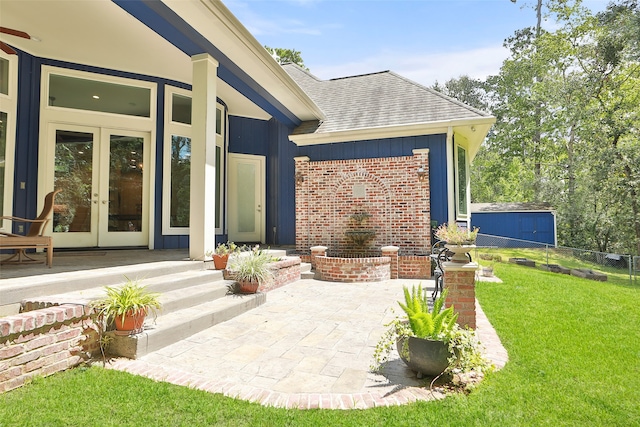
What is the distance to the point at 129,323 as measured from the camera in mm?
2766

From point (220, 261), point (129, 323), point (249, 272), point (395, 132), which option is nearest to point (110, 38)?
point (220, 261)

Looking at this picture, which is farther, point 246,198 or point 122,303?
point 246,198

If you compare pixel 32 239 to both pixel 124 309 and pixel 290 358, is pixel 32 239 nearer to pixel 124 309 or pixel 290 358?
pixel 124 309

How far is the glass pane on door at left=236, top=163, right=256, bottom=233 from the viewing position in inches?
356

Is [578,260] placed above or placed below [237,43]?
below

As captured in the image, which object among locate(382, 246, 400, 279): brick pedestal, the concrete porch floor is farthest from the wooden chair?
locate(382, 246, 400, 279): brick pedestal

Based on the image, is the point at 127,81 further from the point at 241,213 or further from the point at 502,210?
the point at 502,210

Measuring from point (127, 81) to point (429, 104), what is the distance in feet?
21.5

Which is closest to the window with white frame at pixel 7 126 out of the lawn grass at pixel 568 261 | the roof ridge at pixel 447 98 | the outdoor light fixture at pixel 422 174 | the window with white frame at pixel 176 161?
the window with white frame at pixel 176 161

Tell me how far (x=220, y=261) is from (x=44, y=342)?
2537mm

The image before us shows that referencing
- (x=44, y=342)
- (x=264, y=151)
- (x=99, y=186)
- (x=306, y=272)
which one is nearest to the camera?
(x=44, y=342)

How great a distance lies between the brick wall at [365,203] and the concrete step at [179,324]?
12.4 ft

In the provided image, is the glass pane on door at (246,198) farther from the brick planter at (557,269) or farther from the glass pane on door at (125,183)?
the brick planter at (557,269)

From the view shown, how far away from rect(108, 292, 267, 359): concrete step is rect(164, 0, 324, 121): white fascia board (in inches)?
142
